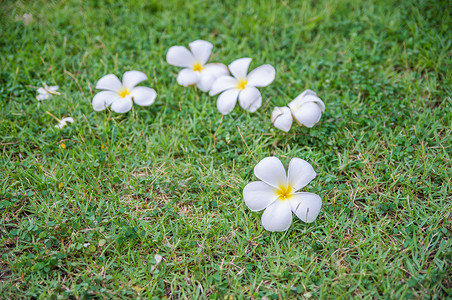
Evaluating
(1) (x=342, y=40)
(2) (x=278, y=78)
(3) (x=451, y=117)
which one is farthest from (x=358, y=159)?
(1) (x=342, y=40)

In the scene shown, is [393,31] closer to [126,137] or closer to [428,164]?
[428,164]

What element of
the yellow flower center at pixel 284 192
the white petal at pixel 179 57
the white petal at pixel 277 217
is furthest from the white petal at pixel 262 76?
the white petal at pixel 277 217

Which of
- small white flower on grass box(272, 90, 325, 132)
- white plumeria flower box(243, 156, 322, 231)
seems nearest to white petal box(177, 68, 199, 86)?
small white flower on grass box(272, 90, 325, 132)

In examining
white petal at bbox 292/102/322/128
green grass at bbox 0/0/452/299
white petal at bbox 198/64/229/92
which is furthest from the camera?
white petal at bbox 198/64/229/92

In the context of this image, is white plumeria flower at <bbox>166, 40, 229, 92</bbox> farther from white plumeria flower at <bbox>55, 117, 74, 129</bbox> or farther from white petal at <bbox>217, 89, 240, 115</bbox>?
white plumeria flower at <bbox>55, 117, 74, 129</bbox>

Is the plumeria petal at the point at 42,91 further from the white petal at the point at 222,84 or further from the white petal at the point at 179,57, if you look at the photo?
the white petal at the point at 222,84
